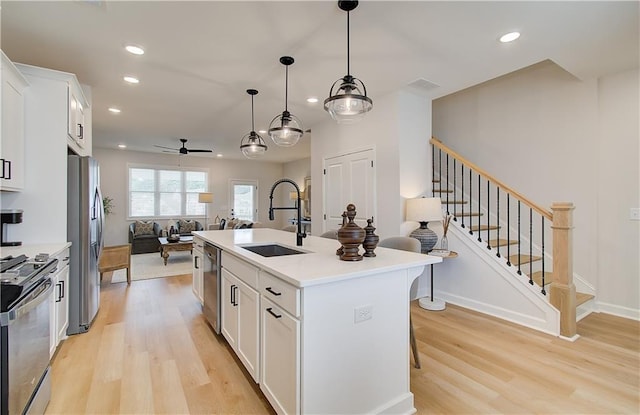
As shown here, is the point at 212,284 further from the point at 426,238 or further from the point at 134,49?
the point at 426,238

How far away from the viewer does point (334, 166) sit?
197 inches

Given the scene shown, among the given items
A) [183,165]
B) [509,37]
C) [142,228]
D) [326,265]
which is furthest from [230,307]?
[183,165]

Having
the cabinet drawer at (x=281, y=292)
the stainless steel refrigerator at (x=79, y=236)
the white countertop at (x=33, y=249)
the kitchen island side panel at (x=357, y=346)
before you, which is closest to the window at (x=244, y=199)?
the stainless steel refrigerator at (x=79, y=236)

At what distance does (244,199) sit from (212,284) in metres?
7.37

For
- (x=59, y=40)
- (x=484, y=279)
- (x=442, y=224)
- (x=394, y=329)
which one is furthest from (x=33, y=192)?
(x=484, y=279)

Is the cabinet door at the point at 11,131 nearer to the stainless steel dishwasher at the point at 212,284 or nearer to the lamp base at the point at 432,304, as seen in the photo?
the stainless steel dishwasher at the point at 212,284

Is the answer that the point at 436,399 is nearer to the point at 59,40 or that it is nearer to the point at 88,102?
the point at 59,40

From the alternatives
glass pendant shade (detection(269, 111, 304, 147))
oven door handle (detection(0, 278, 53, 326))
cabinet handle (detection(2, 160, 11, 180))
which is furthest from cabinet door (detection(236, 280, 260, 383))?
cabinet handle (detection(2, 160, 11, 180))

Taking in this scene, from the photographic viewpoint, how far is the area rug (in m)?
5.23

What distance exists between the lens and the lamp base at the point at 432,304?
3588 mm

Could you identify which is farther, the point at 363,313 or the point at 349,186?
the point at 349,186

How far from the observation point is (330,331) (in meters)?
1.55

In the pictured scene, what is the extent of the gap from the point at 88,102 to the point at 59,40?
1.19m

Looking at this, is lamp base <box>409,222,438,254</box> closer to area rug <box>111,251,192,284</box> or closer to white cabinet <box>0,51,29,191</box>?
white cabinet <box>0,51,29,191</box>
